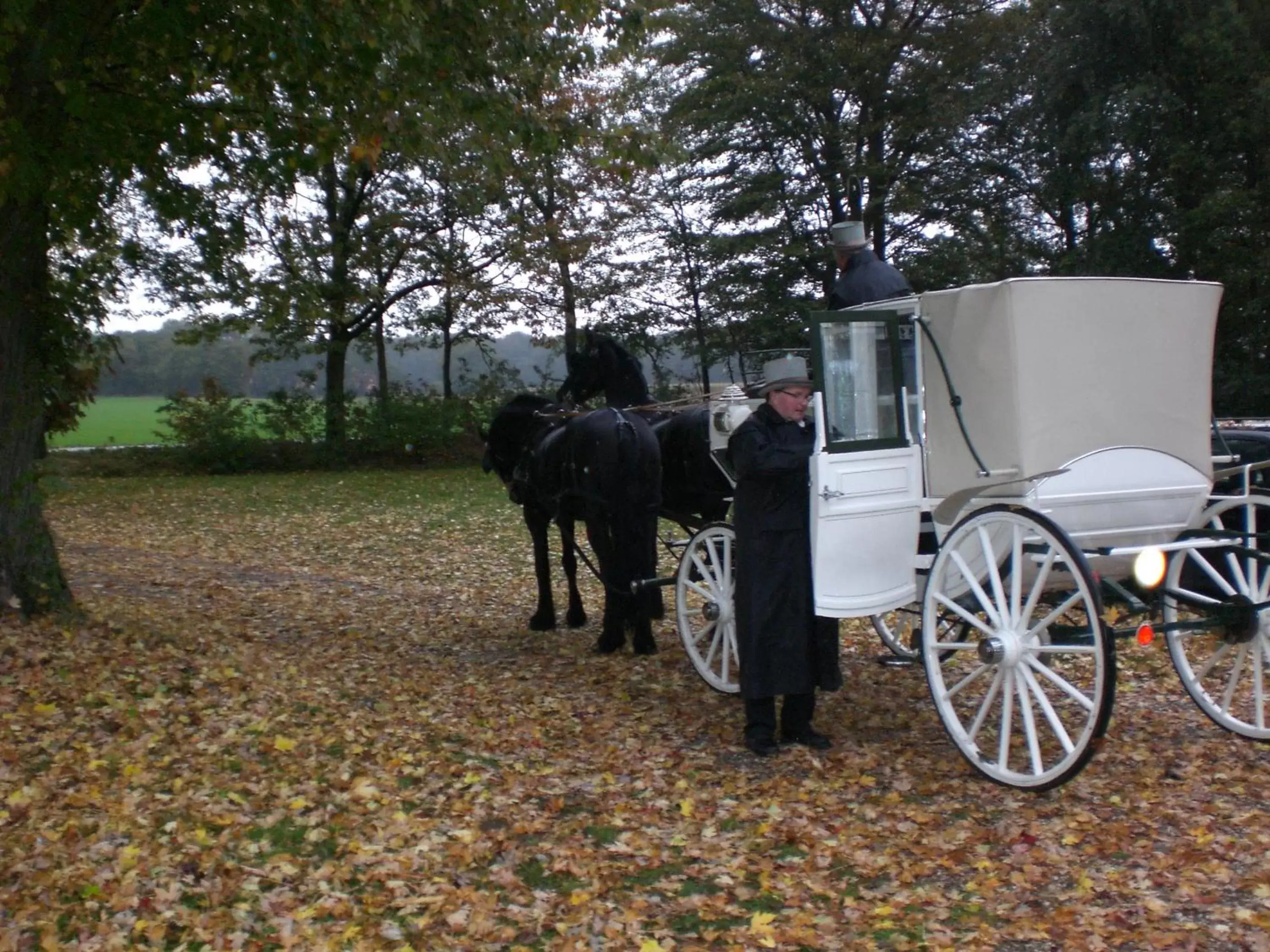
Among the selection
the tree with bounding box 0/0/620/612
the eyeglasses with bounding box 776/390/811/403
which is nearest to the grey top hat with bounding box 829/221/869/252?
the eyeglasses with bounding box 776/390/811/403

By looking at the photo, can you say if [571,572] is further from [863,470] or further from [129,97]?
[129,97]

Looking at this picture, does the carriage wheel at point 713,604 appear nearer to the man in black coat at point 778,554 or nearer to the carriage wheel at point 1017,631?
the man in black coat at point 778,554

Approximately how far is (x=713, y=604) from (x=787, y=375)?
1.78m

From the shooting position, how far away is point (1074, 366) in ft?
18.1

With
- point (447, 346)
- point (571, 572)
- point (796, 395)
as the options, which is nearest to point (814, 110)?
point (447, 346)

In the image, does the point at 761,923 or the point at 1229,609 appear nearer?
the point at 761,923

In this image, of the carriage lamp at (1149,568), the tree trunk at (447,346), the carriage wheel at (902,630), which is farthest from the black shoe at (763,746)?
the tree trunk at (447,346)

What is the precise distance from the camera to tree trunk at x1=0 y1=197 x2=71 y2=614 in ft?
27.2

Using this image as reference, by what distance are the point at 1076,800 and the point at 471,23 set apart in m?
6.58

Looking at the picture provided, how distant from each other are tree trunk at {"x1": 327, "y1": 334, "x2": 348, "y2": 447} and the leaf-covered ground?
20.9 meters

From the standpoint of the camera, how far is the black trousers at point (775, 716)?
645 centimetres

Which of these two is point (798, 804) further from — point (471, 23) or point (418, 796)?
point (471, 23)

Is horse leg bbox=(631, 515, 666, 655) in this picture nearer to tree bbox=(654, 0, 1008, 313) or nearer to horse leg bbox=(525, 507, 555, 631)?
horse leg bbox=(525, 507, 555, 631)

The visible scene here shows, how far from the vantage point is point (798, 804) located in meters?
5.71
